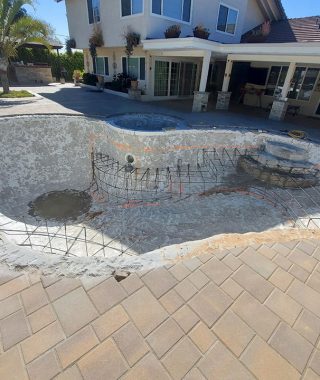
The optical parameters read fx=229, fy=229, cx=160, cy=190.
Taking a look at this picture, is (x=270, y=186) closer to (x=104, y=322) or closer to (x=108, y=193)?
(x=108, y=193)

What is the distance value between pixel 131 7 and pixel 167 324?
51.5ft

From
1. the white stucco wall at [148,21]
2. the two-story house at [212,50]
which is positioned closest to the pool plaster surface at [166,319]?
the two-story house at [212,50]

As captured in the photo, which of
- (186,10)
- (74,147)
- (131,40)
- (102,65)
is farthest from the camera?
(102,65)

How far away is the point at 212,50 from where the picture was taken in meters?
11.3

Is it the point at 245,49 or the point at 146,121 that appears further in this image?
the point at 245,49

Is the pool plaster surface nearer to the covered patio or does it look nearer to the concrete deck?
the concrete deck

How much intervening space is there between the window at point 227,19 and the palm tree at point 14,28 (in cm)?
1068

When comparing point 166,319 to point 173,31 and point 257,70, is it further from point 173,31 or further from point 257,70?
point 257,70

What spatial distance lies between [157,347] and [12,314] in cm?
119

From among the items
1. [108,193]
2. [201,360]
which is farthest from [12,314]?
[108,193]

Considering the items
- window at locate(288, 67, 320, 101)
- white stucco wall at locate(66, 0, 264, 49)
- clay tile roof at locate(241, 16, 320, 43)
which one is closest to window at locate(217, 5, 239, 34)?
white stucco wall at locate(66, 0, 264, 49)

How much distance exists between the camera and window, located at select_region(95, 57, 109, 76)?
698 inches

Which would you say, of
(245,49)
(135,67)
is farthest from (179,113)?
(135,67)

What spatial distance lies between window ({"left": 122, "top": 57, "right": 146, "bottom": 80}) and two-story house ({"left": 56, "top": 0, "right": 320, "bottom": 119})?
6 centimetres
